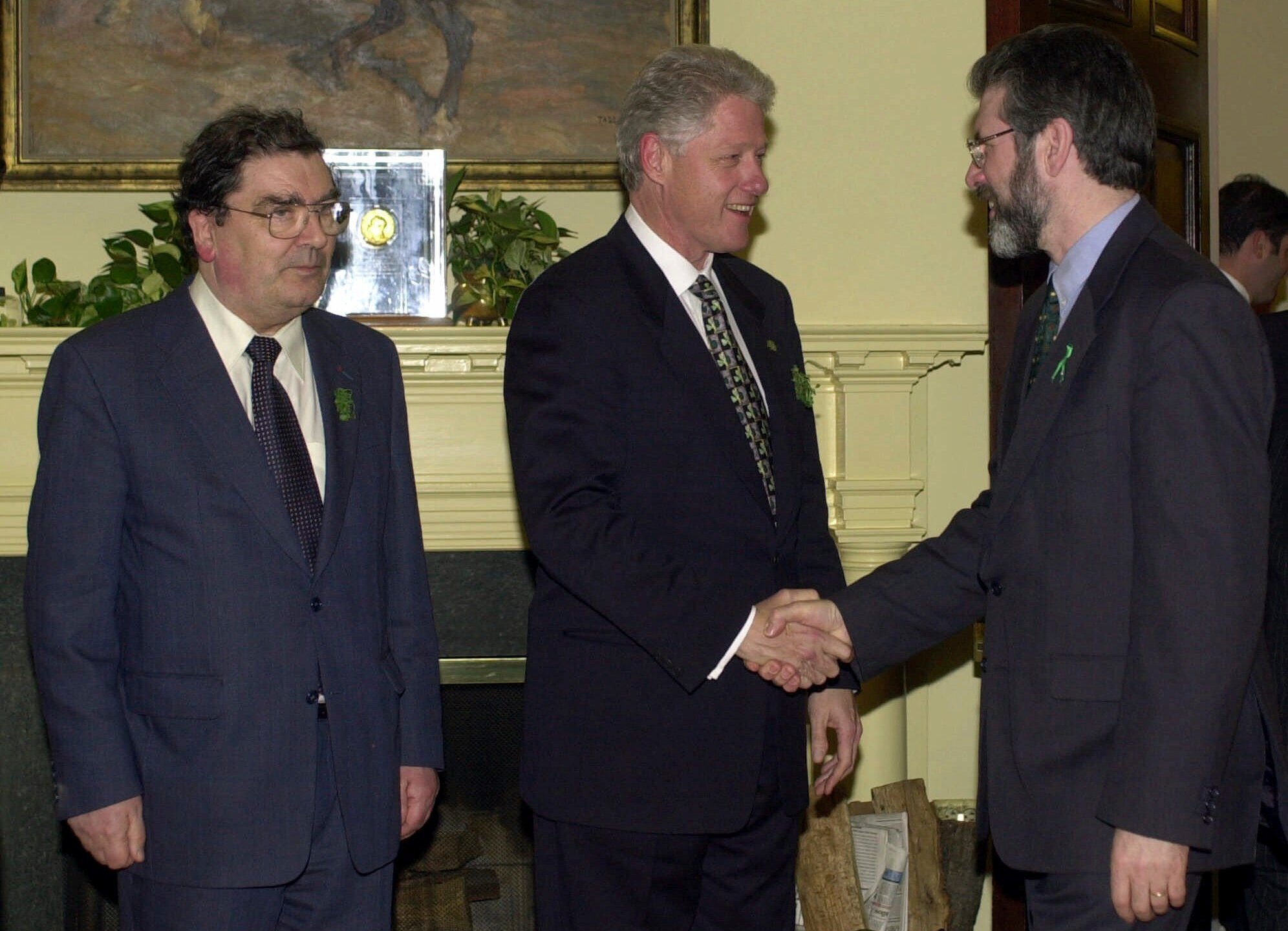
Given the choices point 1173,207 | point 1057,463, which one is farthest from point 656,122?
point 1173,207

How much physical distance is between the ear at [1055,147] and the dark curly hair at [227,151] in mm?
1154

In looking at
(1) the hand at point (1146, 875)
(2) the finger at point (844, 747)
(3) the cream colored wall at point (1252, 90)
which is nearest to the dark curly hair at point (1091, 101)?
(1) the hand at point (1146, 875)

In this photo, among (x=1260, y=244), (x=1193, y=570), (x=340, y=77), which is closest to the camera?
(x=1193, y=570)

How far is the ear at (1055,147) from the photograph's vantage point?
6.46 feet

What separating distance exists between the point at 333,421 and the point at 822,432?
4.77ft

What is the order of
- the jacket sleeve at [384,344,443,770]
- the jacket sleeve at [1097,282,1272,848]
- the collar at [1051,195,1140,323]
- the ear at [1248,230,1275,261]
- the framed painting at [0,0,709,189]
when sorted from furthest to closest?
the ear at [1248,230,1275,261]
the framed painting at [0,0,709,189]
the jacket sleeve at [384,344,443,770]
the collar at [1051,195,1140,323]
the jacket sleeve at [1097,282,1272,848]

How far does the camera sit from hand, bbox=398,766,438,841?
2.28 meters

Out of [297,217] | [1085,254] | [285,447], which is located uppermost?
[297,217]

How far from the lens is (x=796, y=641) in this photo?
2246mm

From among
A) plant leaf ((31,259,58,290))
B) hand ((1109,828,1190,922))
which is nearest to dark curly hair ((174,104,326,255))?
plant leaf ((31,259,58,290))

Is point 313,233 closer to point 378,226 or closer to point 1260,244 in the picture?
point 378,226

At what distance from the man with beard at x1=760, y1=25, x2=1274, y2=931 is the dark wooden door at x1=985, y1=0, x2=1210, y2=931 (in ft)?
4.44

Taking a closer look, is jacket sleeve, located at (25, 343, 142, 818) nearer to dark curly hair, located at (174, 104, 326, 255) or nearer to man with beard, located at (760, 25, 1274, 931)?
dark curly hair, located at (174, 104, 326, 255)

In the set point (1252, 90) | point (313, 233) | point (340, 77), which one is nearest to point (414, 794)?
point (313, 233)
